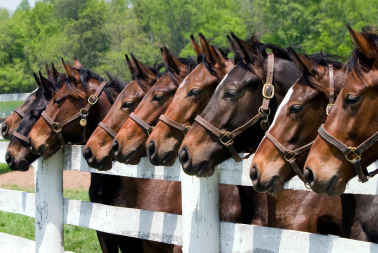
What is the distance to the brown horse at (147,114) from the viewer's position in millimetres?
4113

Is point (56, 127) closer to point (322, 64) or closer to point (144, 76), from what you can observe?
point (144, 76)

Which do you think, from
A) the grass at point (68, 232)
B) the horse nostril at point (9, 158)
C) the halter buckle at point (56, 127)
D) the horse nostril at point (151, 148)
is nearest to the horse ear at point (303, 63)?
the horse nostril at point (151, 148)

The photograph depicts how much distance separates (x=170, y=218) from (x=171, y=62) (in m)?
1.77

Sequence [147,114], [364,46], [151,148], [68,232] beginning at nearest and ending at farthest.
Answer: [364,46], [151,148], [147,114], [68,232]

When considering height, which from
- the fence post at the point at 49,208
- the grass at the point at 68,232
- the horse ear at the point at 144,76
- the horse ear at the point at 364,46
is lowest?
the grass at the point at 68,232

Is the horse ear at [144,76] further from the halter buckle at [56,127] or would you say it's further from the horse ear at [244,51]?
the horse ear at [244,51]

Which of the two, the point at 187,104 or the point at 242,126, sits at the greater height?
the point at 187,104

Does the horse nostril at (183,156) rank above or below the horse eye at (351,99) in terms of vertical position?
below

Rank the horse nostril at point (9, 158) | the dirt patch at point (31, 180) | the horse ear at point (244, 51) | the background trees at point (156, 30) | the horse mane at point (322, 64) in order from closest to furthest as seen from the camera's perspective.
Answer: the horse mane at point (322, 64), the horse ear at point (244, 51), the horse nostril at point (9, 158), the dirt patch at point (31, 180), the background trees at point (156, 30)

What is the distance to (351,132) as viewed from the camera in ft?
8.38

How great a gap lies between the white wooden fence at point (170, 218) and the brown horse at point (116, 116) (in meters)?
0.14

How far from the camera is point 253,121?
11.3 ft

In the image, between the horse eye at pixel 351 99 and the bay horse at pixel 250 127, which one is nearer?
the horse eye at pixel 351 99

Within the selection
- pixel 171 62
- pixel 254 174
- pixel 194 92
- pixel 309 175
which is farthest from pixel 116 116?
pixel 309 175
